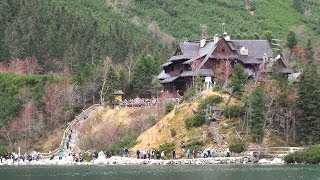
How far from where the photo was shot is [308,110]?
78.4 meters

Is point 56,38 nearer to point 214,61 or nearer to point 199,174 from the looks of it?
point 214,61

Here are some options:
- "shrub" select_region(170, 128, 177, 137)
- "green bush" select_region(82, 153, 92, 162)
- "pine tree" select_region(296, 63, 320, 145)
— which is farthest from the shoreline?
"pine tree" select_region(296, 63, 320, 145)

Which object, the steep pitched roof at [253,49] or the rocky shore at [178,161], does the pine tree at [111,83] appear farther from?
the rocky shore at [178,161]

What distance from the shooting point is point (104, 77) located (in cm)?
10456

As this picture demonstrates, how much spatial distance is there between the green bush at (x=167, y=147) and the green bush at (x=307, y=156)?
14367 mm

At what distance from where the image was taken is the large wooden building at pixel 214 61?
9675cm

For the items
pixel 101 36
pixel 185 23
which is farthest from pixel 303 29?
pixel 101 36

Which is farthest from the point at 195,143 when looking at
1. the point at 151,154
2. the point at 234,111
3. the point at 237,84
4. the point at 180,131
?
the point at 237,84

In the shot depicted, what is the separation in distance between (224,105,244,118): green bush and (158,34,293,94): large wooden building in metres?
10.6

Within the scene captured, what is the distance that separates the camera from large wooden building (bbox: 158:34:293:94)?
96750mm

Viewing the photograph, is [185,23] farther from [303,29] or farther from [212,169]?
[212,169]

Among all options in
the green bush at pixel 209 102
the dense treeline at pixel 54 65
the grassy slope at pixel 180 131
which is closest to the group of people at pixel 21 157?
the dense treeline at pixel 54 65

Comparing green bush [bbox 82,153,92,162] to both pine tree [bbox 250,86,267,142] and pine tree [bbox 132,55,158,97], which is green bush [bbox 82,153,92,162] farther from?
pine tree [bbox 132,55,158,97]

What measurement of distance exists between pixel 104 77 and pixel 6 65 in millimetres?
29954
